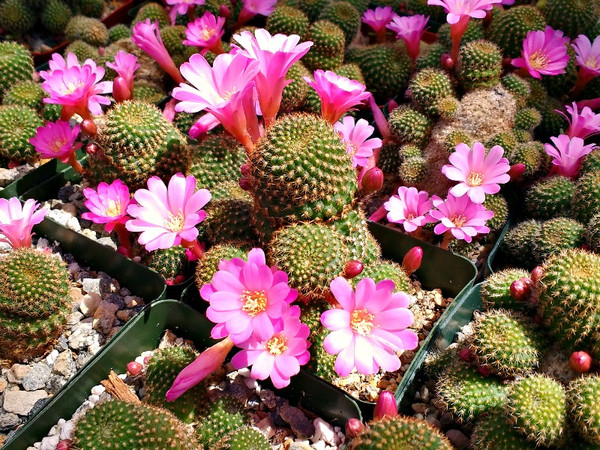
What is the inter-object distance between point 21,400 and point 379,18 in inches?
102

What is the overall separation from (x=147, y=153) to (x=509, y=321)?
150 cm

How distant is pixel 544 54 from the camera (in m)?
2.70

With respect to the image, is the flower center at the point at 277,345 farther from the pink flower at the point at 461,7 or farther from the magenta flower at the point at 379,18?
the magenta flower at the point at 379,18

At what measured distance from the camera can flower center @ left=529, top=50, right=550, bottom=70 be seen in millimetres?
2682

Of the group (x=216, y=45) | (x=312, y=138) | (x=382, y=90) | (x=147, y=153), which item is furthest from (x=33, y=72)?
(x=312, y=138)

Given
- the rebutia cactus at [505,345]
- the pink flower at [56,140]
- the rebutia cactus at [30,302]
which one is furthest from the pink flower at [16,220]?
the rebutia cactus at [505,345]

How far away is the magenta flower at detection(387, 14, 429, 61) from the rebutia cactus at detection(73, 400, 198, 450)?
2.28 m

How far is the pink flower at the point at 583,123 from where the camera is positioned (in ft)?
7.72

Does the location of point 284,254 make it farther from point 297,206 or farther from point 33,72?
point 33,72

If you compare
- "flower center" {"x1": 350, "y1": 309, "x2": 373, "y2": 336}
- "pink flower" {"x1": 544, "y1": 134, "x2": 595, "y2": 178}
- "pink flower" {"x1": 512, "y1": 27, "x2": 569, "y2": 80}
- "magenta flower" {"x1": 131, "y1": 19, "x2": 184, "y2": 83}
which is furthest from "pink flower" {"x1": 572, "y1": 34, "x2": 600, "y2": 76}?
"magenta flower" {"x1": 131, "y1": 19, "x2": 184, "y2": 83}

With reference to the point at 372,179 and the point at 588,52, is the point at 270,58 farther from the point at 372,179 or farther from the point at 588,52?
the point at 588,52

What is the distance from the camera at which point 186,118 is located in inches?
111

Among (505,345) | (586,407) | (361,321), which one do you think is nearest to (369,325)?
(361,321)

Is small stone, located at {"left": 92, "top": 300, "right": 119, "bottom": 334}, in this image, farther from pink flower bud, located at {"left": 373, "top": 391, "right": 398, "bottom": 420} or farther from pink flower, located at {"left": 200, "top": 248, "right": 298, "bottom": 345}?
pink flower bud, located at {"left": 373, "top": 391, "right": 398, "bottom": 420}
